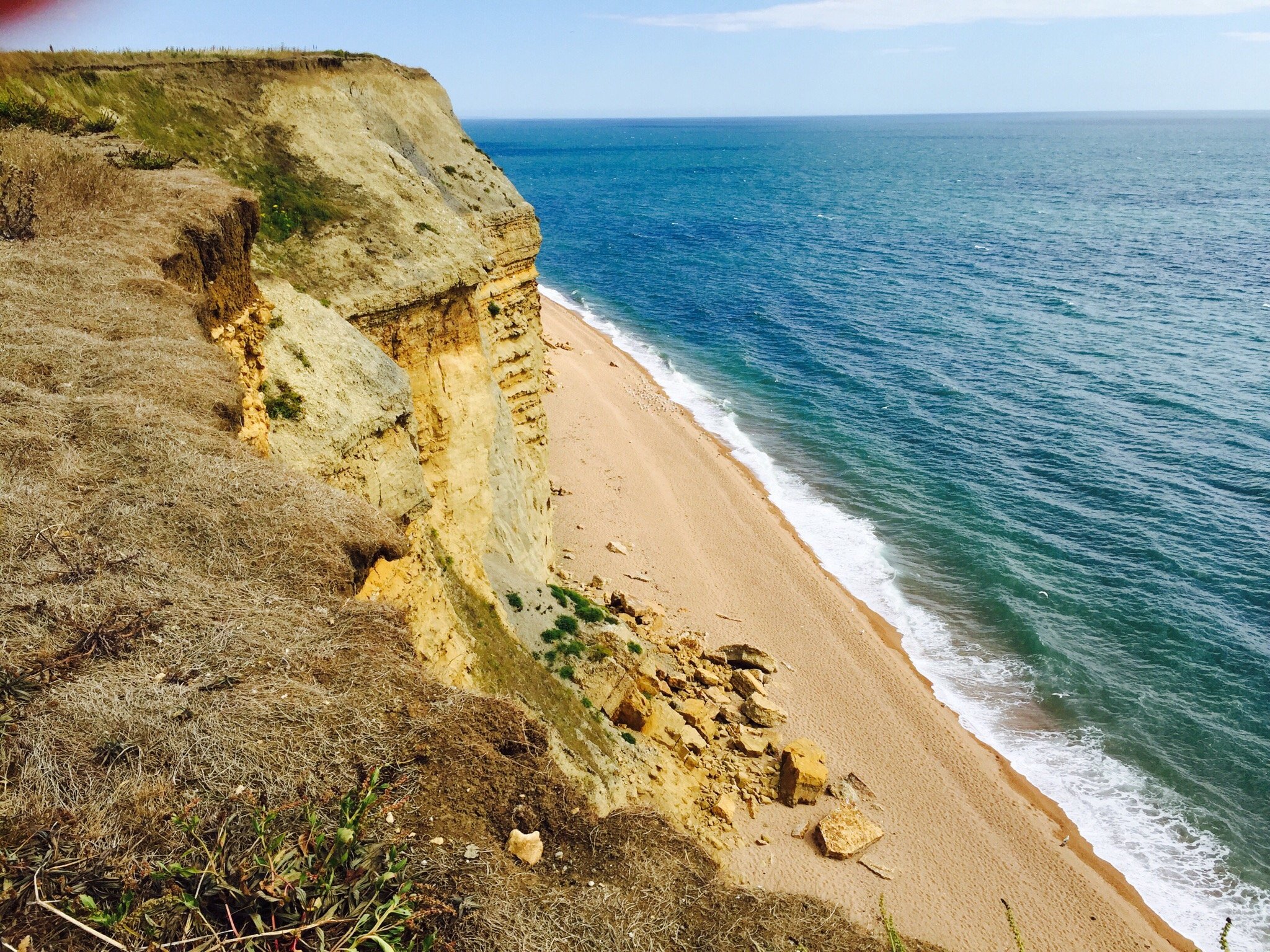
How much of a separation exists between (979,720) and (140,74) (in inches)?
1277

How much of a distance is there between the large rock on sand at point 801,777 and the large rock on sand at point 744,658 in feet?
15.1

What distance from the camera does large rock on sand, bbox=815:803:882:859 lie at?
2031 cm

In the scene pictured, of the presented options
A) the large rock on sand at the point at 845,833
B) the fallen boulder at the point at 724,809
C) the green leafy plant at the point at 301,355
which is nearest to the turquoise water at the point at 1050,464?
the large rock on sand at the point at 845,833

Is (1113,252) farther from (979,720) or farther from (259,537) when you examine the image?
(259,537)

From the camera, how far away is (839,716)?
25703 mm

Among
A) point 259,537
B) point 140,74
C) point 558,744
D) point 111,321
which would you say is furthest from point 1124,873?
point 140,74

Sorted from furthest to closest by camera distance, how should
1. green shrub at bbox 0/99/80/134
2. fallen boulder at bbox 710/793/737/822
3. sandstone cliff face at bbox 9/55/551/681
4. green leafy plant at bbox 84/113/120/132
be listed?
fallen boulder at bbox 710/793/737/822
green leafy plant at bbox 84/113/120/132
green shrub at bbox 0/99/80/134
sandstone cliff face at bbox 9/55/551/681

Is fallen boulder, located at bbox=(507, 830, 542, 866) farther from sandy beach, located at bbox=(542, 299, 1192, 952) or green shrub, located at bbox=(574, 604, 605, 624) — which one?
green shrub, located at bbox=(574, 604, 605, 624)

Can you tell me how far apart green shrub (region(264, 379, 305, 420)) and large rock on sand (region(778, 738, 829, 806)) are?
52.7 ft

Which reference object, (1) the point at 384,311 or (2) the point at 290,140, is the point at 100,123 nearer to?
(2) the point at 290,140

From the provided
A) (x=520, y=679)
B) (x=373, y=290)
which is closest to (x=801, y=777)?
(x=520, y=679)

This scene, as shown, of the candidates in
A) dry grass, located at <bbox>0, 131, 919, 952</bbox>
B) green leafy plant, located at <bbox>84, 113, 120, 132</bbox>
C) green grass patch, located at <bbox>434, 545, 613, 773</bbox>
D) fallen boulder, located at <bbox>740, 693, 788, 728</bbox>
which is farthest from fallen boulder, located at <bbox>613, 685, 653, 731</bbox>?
green leafy plant, located at <bbox>84, 113, 120, 132</bbox>

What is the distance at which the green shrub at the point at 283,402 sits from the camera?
1519 centimetres

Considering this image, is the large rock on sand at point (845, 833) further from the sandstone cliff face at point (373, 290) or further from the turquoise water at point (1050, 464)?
the sandstone cliff face at point (373, 290)
